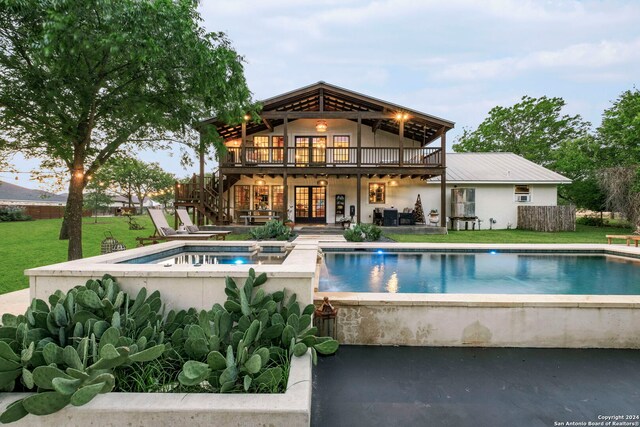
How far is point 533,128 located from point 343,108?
827 inches

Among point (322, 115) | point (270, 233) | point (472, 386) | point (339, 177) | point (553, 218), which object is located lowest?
point (472, 386)

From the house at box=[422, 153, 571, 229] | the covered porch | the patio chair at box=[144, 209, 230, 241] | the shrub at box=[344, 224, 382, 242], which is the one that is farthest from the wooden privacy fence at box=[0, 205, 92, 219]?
the house at box=[422, 153, 571, 229]

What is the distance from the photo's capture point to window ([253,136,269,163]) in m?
14.4

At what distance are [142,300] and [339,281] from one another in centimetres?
321

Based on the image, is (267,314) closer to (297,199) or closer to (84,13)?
(84,13)

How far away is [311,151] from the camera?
14.3 metres

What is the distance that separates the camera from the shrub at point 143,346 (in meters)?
1.65

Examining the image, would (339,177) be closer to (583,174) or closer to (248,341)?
(248,341)

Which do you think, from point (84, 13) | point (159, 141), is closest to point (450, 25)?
point (159, 141)

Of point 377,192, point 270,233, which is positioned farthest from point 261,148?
point 377,192

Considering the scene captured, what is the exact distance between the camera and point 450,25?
85.6 ft

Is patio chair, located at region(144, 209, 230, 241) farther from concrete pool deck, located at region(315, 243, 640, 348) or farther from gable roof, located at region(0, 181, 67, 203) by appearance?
gable roof, located at region(0, 181, 67, 203)

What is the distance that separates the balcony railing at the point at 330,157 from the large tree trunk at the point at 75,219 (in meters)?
6.74

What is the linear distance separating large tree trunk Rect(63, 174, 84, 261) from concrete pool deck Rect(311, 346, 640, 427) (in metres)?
6.65
